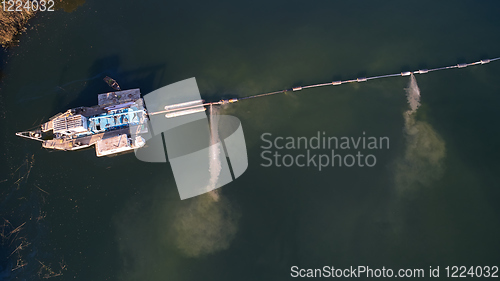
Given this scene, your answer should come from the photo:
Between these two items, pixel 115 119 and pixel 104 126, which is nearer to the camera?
pixel 104 126

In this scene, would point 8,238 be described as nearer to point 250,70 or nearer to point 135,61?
point 135,61

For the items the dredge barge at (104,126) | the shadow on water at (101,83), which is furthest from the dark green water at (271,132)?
the dredge barge at (104,126)

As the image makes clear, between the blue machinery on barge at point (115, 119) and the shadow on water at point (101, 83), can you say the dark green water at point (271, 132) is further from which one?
the blue machinery on barge at point (115, 119)

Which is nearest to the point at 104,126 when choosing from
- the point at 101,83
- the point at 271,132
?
the point at 101,83

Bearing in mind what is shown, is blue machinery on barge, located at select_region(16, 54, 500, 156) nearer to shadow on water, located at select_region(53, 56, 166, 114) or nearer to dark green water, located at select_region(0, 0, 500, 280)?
dark green water, located at select_region(0, 0, 500, 280)

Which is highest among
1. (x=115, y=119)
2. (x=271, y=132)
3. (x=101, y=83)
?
(x=101, y=83)

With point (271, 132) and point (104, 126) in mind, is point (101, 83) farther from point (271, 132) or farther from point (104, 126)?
point (271, 132)

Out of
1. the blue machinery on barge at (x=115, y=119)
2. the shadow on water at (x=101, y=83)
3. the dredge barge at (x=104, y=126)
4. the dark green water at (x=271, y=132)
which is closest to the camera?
the dark green water at (x=271, y=132)

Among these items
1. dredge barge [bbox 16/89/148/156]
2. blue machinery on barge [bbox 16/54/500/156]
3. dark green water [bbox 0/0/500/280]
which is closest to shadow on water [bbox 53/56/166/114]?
dark green water [bbox 0/0/500/280]

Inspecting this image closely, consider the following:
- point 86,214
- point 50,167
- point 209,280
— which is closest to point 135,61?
point 50,167
